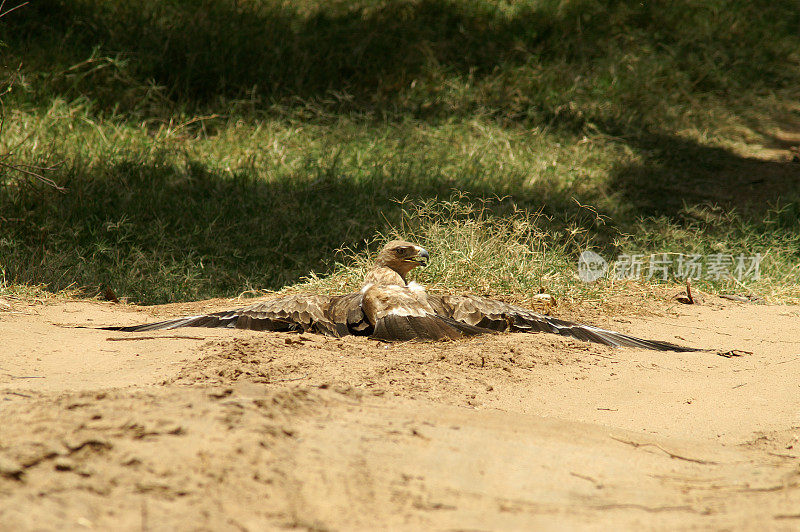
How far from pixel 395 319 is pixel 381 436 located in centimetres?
196

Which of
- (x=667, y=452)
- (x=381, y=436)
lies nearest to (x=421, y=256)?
(x=667, y=452)

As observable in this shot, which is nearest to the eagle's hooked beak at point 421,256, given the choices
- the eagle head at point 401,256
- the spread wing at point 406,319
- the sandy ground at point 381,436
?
the eagle head at point 401,256

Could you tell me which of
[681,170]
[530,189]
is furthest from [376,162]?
[681,170]

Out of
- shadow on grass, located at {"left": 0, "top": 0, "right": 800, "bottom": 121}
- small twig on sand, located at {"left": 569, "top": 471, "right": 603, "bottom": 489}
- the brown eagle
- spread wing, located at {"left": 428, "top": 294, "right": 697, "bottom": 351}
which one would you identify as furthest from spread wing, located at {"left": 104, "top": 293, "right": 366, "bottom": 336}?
shadow on grass, located at {"left": 0, "top": 0, "right": 800, "bottom": 121}

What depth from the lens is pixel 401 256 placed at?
499 cm

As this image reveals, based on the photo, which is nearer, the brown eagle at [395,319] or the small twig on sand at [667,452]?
the small twig on sand at [667,452]

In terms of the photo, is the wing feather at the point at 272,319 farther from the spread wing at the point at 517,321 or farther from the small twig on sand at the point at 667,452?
the small twig on sand at the point at 667,452

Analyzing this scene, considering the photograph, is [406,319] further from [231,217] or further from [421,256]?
[231,217]

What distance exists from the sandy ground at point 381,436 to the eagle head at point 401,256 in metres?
1.06

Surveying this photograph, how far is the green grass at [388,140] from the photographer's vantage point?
20.3 feet

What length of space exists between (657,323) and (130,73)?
7294 mm

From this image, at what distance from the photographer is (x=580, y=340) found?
4371mm

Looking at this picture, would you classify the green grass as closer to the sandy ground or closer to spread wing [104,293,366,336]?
spread wing [104,293,366,336]

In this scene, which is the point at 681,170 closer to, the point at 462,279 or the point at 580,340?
the point at 462,279
